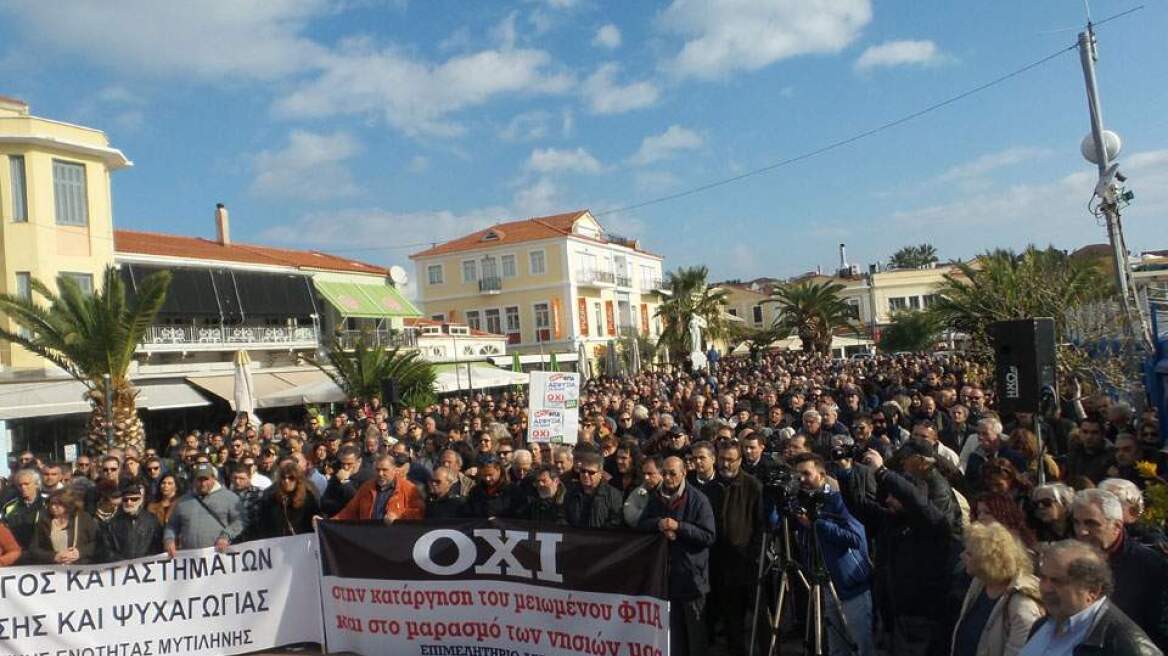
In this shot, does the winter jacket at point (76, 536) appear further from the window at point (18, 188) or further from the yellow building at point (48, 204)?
the window at point (18, 188)

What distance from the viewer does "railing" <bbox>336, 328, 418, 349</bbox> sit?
34.5 meters

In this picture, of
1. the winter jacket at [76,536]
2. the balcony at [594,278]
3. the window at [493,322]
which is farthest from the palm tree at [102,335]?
the balcony at [594,278]

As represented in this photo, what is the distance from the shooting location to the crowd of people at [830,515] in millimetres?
3795

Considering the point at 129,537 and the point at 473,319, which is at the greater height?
the point at 473,319

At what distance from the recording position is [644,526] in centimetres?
572

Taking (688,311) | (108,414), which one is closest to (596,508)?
(108,414)

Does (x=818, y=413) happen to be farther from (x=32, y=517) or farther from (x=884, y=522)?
(x=32, y=517)

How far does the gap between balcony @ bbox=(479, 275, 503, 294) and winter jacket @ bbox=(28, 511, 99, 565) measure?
46.9 meters

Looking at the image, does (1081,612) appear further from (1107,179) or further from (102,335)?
(102,335)

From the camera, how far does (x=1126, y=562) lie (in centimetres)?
385

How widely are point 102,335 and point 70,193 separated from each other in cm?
1157

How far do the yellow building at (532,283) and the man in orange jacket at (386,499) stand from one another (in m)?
43.4

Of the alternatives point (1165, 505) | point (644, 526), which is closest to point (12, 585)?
point (644, 526)

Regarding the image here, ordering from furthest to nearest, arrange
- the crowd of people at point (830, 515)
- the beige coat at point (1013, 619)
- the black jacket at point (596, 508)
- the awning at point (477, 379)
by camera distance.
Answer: the awning at point (477, 379)
the black jacket at point (596, 508)
the crowd of people at point (830, 515)
the beige coat at point (1013, 619)
